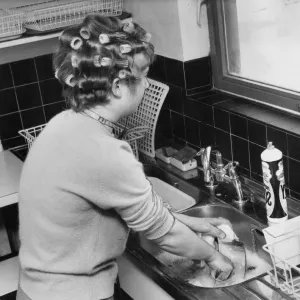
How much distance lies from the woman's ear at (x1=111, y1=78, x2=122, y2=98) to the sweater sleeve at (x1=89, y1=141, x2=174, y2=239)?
11 cm

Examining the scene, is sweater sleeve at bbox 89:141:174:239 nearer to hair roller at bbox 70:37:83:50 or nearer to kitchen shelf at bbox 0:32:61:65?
hair roller at bbox 70:37:83:50

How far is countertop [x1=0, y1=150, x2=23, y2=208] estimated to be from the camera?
7.51 feet

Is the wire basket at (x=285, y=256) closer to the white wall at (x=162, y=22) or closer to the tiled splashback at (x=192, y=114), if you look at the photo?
the tiled splashback at (x=192, y=114)

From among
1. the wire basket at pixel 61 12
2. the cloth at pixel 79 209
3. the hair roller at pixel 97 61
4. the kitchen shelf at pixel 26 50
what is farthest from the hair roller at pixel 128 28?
the kitchen shelf at pixel 26 50

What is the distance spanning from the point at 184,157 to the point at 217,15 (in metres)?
0.53

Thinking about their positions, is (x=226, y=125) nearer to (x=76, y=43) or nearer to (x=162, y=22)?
(x=162, y=22)

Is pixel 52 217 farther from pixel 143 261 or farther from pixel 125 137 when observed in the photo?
pixel 125 137

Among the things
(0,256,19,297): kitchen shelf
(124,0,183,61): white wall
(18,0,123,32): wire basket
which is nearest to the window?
(124,0,183,61): white wall

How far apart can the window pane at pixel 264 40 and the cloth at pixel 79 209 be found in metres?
0.81

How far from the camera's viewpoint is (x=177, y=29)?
2350mm

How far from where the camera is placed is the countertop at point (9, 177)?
2.29m

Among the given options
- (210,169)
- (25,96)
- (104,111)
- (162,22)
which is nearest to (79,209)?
(104,111)

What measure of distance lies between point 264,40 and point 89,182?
3.40 ft

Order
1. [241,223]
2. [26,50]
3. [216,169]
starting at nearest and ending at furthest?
[241,223] → [216,169] → [26,50]
